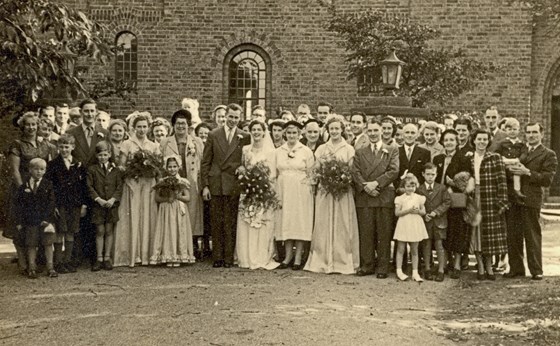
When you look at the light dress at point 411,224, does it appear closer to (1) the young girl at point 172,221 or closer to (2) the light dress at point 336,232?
(2) the light dress at point 336,232

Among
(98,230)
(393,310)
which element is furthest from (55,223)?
(393,310)

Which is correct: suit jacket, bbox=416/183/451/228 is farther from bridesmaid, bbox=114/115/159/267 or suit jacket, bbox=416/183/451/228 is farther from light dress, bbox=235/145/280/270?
bridesmaid, bbox=114/115/159/267

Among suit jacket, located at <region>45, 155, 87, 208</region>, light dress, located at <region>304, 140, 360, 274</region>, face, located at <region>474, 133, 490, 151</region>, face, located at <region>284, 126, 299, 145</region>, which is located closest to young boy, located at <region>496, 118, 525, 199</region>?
face, located at <region>474, 133, 490, 151</region>

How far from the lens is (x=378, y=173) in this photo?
9422 mm

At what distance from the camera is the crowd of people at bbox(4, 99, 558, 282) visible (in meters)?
9.32

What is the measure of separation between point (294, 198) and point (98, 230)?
2.55 meters

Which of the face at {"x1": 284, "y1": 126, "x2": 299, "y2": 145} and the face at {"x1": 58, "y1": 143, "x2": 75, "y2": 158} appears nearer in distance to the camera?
the face at {"x1": 58, "y1": 143, "x2": 75, "y2": 158}

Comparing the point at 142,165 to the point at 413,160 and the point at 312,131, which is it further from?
the point at 413,160

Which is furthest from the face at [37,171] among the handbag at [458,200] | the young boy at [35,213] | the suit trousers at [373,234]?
the handbag at [458,200]

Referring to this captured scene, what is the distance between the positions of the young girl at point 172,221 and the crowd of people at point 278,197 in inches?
0.6

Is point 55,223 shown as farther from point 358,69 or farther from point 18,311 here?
point 358,69

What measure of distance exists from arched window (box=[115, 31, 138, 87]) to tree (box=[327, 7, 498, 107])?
545cm

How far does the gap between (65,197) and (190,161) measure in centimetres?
179

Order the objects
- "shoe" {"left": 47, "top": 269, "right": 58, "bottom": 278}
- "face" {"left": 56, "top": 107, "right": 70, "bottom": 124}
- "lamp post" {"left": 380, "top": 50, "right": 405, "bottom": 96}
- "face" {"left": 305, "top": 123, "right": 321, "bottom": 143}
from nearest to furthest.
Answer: "shoe" {"left": 47, "top": 269, "right": 58, "bottom": 278}, "face" {"left": 305, "top": 123, "right": 321, "bottom": 143}, "face" {"left": 56, "top": 107, "right": 70, "bottom": 124}, "lamp post" {"left": 380, "top": 50, "right": 405, "bottom": 96}
